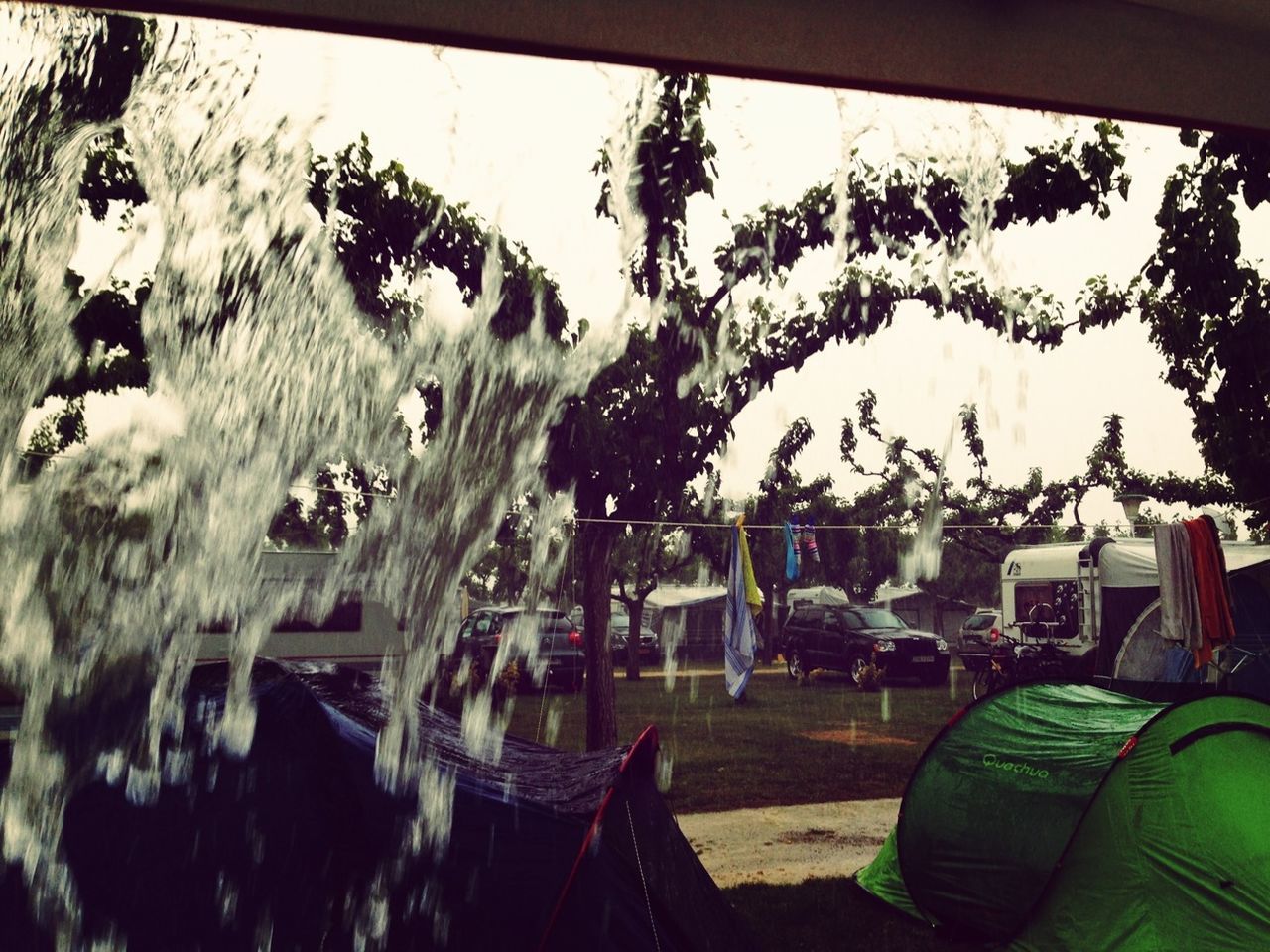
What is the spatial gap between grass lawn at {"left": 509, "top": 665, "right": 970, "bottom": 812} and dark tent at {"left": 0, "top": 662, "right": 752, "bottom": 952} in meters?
5.89

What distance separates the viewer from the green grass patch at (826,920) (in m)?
6.00

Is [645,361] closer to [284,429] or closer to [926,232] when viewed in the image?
[926,232]

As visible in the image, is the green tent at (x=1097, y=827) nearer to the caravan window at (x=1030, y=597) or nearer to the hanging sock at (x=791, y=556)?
the hanging sock at (x=791, y=556)

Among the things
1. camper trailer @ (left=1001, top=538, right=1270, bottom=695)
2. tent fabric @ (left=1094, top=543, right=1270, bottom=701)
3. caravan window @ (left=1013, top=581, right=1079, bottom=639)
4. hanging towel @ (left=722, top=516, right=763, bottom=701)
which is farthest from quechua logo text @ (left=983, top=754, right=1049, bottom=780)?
caravan window @ (left=1013, top=581, right=1079, bottom=639)

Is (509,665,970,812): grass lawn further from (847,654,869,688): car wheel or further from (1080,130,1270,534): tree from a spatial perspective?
(1080,130,1270,534): tree

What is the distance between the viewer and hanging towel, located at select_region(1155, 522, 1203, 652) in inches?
317

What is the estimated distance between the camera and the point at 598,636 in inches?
410

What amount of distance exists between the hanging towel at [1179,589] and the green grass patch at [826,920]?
336 cm

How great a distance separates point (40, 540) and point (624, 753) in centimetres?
1024

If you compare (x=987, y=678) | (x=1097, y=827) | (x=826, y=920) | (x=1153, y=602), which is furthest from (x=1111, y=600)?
(x=1097, y=827)

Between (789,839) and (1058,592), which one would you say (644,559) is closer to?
(1058,592)

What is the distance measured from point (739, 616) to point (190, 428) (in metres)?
6.61

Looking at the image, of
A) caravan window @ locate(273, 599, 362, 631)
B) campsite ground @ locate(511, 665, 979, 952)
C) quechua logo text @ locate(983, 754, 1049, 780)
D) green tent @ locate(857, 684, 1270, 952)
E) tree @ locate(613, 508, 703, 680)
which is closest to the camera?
green tent @ locate(857, 684, 1270, 952)

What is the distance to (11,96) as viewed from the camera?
6.90 m
